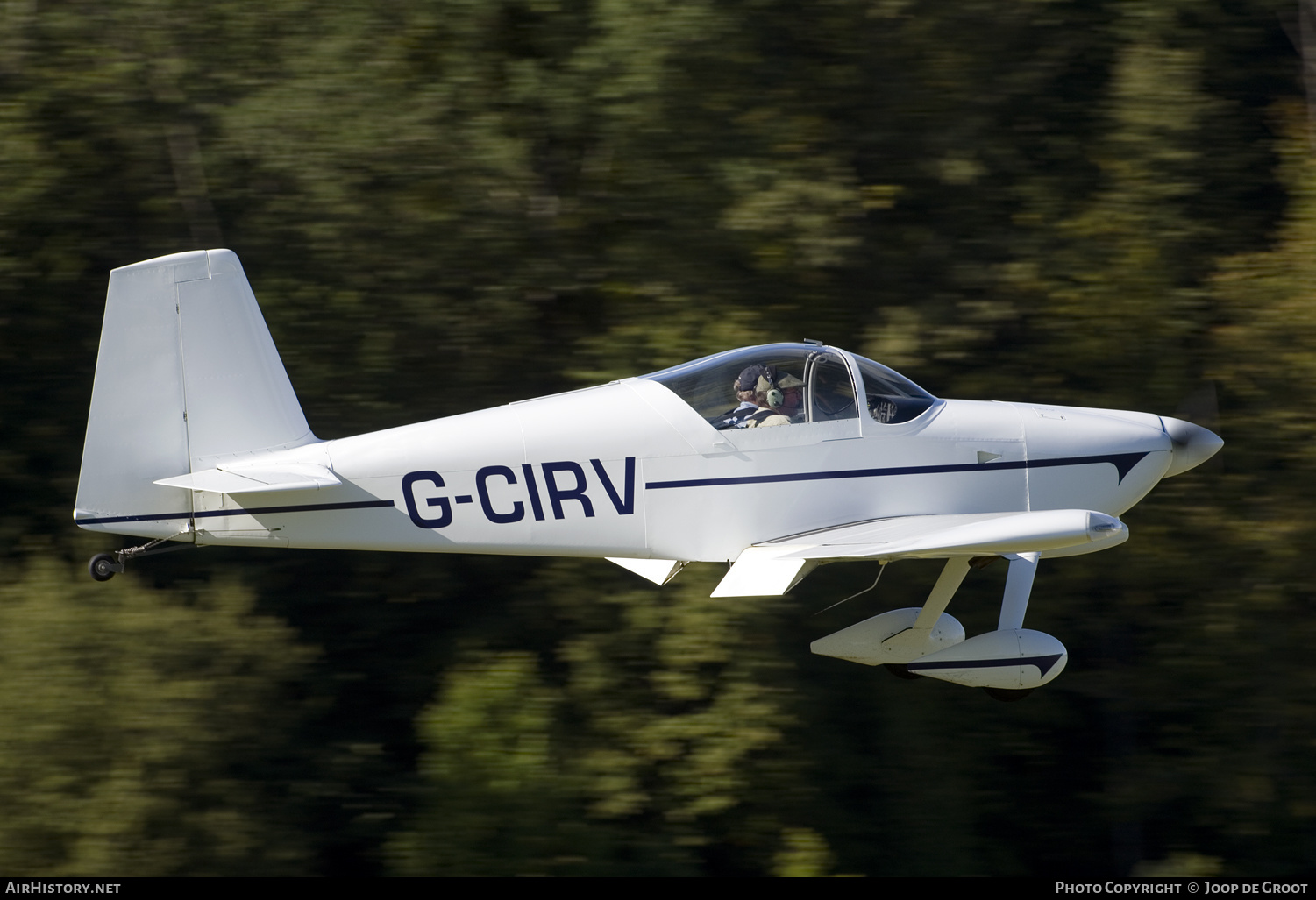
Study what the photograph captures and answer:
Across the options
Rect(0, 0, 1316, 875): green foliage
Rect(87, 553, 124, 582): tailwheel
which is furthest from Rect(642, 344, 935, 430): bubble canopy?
Rect(0, 0, 1316, 875): green foliage

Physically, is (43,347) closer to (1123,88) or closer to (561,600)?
(561,600)

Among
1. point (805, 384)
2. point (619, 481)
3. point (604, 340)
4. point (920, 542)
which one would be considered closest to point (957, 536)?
point (920, 542)

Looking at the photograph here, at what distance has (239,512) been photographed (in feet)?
20.8

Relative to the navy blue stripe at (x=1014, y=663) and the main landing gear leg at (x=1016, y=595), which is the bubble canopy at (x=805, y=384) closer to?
the main landing gear leg at (x=1016, y=595)

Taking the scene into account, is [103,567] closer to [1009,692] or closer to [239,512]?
[239,512]

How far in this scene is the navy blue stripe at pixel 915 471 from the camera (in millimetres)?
6559

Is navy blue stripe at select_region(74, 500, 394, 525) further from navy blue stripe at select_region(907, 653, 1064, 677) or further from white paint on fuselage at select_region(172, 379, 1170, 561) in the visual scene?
navy blue stripe at select_region(907, 653, 1064, 677)

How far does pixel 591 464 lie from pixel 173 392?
85.3 inches

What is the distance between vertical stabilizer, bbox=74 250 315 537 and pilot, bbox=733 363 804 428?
2318 mm

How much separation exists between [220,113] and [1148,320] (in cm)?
869

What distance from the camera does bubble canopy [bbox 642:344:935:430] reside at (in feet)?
21.6

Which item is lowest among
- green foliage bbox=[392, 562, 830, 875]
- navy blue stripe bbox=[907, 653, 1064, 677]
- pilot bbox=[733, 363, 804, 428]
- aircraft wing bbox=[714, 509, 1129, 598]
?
green foliage bbox=[392, 562, 830, 875]

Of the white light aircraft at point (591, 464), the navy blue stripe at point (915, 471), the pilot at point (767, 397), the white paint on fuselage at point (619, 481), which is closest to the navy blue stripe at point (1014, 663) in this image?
the white light aircraft at point (591, 464)

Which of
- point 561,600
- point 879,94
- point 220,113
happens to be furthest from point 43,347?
point 879,94
